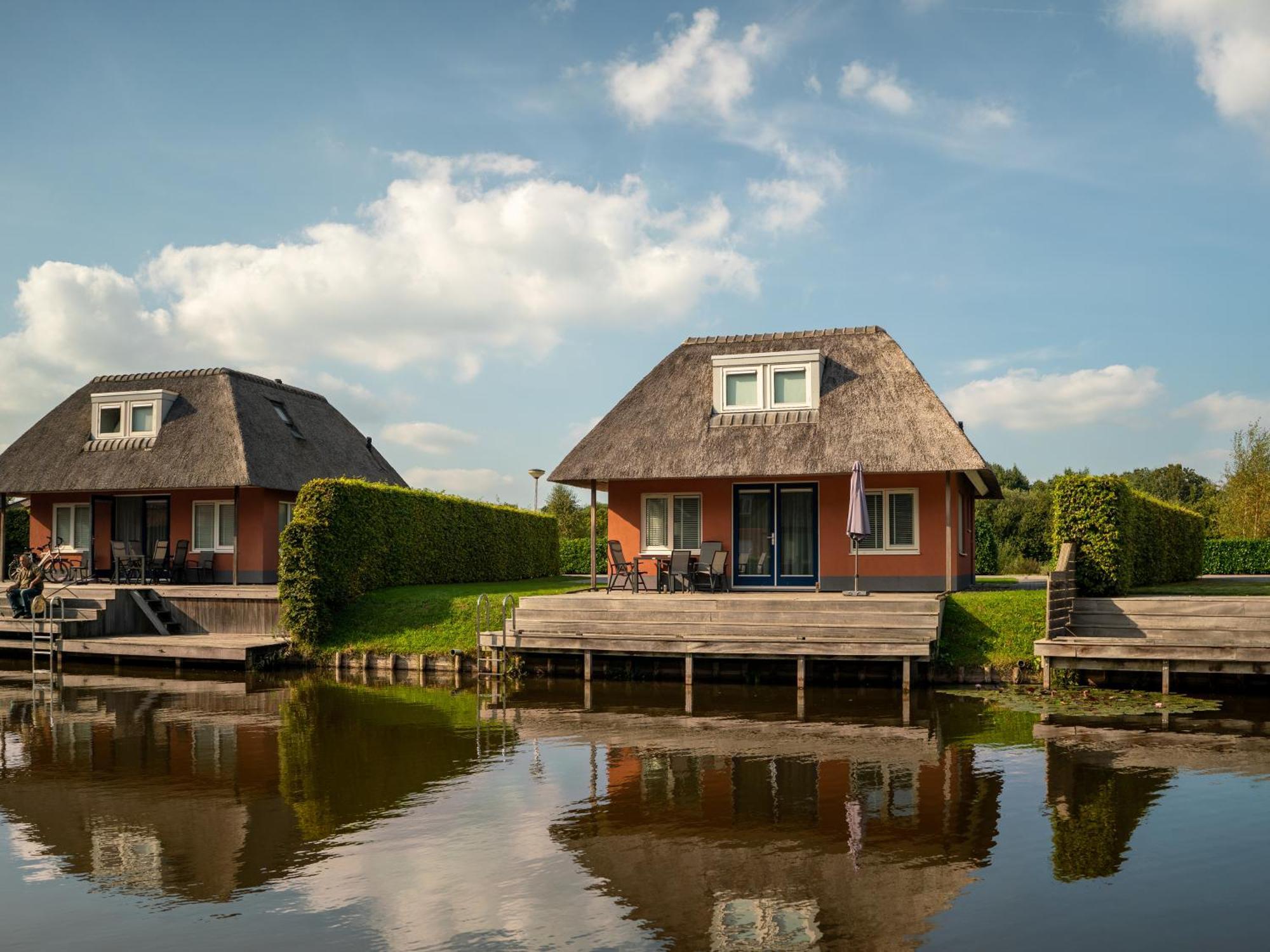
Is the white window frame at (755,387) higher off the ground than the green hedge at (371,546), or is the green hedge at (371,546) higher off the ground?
the white window frame at (755,387)

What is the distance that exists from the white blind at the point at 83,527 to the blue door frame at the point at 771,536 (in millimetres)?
18220

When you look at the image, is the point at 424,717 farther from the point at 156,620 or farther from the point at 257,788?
the point at 156,620

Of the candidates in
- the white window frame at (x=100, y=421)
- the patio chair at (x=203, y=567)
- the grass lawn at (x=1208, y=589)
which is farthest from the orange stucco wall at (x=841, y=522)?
the white window frame at (x=100, y=421)

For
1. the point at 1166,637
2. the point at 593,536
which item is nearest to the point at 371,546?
the point at 593,536

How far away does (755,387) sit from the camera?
22.7m

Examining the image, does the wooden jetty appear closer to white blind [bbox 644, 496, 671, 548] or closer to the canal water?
the canal water

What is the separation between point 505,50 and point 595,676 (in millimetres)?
10324

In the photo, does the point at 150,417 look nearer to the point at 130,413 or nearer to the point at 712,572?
the point at 130,413

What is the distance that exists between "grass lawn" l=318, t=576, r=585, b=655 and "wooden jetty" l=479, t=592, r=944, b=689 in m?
1.13

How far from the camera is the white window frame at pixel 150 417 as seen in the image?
27.8 meters

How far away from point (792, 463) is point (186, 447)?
1597 cm

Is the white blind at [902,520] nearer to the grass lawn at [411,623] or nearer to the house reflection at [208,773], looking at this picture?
the grass lawn at [411,623]

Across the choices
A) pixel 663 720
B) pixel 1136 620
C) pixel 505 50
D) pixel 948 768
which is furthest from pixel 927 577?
pixel 505 50

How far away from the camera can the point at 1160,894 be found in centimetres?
668
